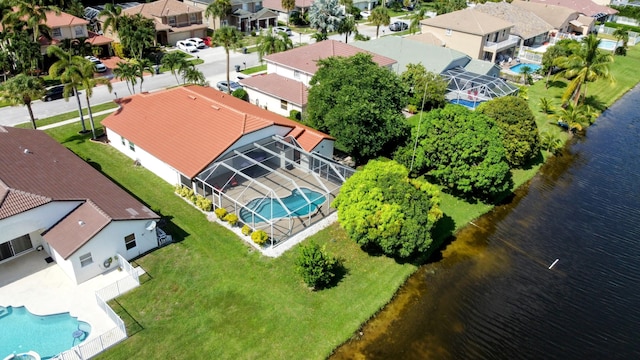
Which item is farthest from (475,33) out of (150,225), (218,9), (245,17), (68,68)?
(150,225)

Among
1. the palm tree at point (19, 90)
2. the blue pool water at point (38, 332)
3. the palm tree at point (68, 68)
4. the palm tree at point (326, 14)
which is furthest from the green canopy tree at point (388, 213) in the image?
the palm tree at point (326, 14)

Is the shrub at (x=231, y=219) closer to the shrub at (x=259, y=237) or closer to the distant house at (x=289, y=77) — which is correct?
the shrub at (x=259, y=237)

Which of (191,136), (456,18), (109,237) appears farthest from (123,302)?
(456,18)

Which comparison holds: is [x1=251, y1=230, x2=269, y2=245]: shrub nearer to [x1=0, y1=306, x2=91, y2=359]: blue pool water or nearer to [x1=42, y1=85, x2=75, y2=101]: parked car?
[x1=0, y1=306, x2=91, y2=359]: blue pool water

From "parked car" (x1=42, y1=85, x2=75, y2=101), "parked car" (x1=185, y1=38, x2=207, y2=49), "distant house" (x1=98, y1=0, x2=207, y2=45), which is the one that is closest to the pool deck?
→ "parked car" (x1=42, y1=85, x2=75, y2=101)

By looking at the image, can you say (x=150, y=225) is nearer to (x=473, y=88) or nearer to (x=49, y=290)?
(x=49, y=290)
